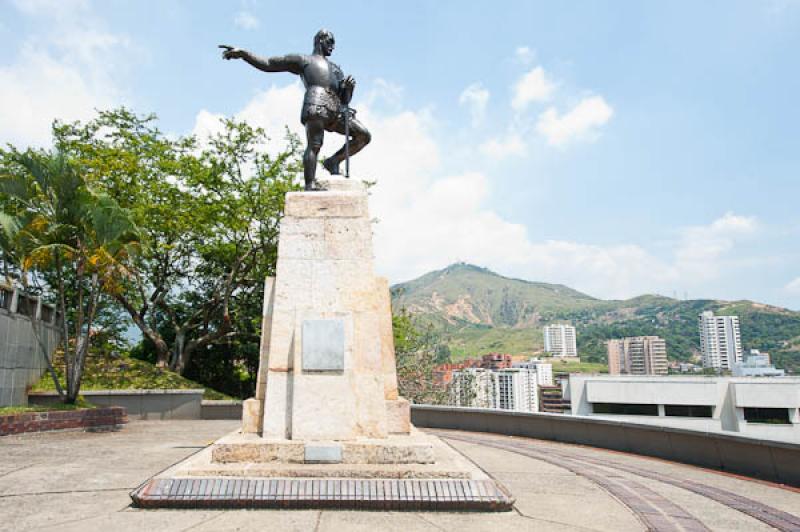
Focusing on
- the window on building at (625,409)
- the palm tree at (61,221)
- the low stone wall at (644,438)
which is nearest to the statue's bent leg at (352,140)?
the palm tree at (61,221)

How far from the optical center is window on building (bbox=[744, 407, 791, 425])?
3466cm

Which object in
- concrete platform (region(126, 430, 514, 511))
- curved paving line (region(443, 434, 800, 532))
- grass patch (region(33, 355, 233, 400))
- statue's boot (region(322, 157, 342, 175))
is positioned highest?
statue's boot (region(322, 157, 342, 175))

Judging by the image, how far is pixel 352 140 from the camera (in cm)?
831

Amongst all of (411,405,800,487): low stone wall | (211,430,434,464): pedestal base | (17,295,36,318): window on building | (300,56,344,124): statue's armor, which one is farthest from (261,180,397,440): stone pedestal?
(17,295,36,318): window on building

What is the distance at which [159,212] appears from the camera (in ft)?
61.2

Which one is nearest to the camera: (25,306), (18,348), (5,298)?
(5,298)

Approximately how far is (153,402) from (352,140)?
11381mm

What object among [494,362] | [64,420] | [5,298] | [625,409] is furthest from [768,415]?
[494,362]

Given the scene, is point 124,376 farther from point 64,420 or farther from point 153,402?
point 64,420

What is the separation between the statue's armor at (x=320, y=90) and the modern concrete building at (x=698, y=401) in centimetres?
3249

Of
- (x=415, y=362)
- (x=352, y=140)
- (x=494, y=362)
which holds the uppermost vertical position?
(x=352, y=140)

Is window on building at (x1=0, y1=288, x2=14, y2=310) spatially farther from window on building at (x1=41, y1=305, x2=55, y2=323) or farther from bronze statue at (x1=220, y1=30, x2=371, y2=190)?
bronze statue at (x1=220, y1=30, x2=371, y2=190)

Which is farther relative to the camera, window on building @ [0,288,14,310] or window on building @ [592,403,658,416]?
window on building @ [592,403,658,416]

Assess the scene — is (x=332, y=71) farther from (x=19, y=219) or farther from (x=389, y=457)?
(x=19, y=219)
